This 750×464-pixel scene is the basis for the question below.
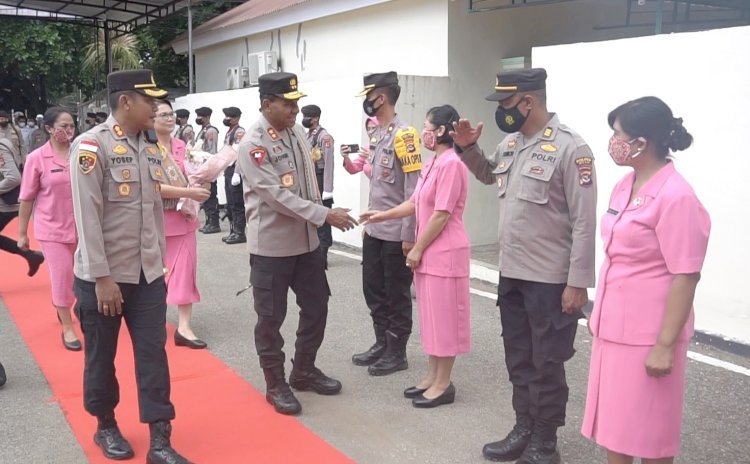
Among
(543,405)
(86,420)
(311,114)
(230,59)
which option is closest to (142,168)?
(86,420)

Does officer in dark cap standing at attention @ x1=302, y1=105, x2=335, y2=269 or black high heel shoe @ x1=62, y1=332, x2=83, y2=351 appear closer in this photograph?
black high heel shoe @ x1=62, y1=332, x2=83, y2=351

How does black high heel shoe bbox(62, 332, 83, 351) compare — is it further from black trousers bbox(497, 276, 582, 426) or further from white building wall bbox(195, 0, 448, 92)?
white building wall bbox(195, 0, 448, 92)

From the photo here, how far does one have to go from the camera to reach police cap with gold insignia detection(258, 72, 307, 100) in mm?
4094

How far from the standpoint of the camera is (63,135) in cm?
524

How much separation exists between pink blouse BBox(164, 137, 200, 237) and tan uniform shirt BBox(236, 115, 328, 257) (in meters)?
1.41

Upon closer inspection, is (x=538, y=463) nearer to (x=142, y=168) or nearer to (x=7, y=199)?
(x=142, y=168)

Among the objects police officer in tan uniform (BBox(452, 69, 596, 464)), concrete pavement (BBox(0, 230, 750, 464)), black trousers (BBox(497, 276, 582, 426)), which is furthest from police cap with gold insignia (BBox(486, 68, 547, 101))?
concrete pavement (BBox(0, 230, 750, 464))

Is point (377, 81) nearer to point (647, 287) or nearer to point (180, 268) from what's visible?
point (180, 268)

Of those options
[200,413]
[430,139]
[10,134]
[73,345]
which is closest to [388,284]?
[430,139]

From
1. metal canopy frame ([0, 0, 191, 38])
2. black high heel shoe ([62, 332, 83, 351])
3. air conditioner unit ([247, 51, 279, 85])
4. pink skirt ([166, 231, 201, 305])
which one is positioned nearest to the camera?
black high heel shoe ([62, 332, 83, 351])

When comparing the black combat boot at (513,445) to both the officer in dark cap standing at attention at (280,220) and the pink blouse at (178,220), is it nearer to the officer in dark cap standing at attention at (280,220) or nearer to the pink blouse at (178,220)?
the officer in dark cap standing at attention at (280,220)

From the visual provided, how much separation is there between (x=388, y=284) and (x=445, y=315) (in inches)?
31.1

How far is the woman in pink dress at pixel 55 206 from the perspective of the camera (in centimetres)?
538

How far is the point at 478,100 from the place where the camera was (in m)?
9.48
